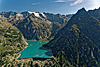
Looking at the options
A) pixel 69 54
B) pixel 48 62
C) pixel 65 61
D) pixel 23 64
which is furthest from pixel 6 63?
pixel 69 54

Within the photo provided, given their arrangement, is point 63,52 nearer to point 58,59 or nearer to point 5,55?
point 58,59

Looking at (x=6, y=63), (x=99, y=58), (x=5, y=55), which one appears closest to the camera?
(x=6, y=63)

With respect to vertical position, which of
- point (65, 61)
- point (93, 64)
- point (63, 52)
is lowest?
point (93, 64)

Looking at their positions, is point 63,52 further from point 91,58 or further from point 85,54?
point 91,58

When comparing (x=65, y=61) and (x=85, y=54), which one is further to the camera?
(x=85, y=54)

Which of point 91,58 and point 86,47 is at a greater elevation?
point 86,47

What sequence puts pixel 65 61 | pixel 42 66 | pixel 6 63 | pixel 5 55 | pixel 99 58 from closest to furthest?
pixel 42 66, pixel 6 63, pixel 65 61, pixel 99 58, pixel 5 55

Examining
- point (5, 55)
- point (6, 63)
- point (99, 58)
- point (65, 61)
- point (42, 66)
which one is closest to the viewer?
point (42, 66)

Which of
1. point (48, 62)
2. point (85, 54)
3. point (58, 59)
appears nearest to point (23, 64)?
point (48, 62)

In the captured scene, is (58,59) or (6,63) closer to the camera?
(6,63)
